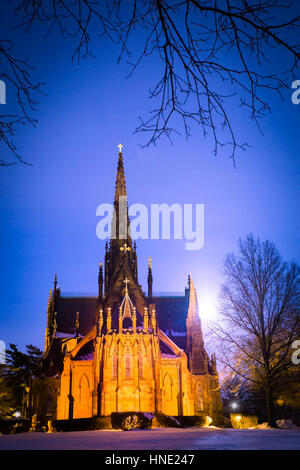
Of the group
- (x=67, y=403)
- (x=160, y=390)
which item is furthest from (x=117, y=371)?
(x=67, y=403)

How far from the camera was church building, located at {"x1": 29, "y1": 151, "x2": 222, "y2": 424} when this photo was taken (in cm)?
3262

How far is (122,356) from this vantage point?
3284 centimetres

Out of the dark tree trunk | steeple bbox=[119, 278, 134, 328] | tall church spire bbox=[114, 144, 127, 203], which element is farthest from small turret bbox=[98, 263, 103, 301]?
the dark tree trunk

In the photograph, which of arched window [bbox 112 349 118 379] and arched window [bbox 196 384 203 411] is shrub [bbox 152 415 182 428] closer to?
arched window [bbox 112 349 118 379]

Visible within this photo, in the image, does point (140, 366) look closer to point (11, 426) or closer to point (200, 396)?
point (200, 396)

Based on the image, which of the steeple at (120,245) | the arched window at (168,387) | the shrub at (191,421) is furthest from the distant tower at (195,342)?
the shrub at (191,421)

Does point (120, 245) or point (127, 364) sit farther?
point (120, 245)

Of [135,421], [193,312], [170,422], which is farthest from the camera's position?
[193,312]

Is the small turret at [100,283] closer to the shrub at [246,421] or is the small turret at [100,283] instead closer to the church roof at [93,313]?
the church roof at [93,313]

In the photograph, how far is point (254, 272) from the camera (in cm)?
2039

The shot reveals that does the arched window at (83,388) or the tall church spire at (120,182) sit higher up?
the tall church spire at (120,182)

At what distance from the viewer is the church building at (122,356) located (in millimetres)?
32625

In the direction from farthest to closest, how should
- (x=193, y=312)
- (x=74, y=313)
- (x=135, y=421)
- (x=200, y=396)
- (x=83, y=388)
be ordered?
(x=74, y=313), (x=193, y=312), (x=200, y=396), (x=83, y=388), (x=135, y=421)

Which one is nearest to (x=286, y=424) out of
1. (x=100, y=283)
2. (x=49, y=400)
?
(x=49, y=400)
